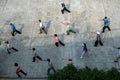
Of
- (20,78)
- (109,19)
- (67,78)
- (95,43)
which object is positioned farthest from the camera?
(109,19)

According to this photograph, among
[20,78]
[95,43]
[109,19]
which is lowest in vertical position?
[20,78]

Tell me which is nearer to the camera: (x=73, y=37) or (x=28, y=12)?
(x=73, y=37)

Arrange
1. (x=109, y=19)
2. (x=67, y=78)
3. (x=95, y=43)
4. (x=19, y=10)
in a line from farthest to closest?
(x=19, y=10)
(x=109, y=19)
(x=95, y=43)
(x=67, y=78)

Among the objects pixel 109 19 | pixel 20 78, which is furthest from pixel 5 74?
pixel 109 19

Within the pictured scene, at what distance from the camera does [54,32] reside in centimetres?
2114

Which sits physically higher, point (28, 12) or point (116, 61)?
point (28, 12)

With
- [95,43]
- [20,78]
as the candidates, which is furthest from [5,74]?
[95,43]

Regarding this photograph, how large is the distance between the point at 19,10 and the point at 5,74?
23.9 feet

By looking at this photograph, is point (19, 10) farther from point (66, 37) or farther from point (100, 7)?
point (100, 7)

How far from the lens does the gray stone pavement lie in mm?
18516

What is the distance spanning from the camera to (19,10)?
23.5 m

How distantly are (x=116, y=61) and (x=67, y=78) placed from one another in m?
4.97

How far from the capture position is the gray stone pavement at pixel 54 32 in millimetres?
18516

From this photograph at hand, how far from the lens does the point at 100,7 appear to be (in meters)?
23.2
